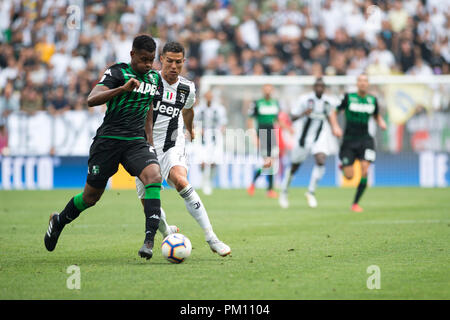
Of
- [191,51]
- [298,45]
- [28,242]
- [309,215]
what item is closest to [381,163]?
[298,45]

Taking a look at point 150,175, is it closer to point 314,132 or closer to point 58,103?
point 314,132

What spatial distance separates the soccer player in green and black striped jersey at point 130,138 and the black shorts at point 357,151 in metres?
7.63

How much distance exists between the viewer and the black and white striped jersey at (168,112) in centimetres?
864

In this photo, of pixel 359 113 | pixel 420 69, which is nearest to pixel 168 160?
pixel 359 113

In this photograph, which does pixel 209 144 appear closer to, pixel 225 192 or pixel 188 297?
pixel 225 192

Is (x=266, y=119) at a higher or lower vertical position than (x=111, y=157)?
higher

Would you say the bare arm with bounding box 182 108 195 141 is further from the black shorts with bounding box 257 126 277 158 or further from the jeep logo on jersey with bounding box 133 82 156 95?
the black shorts with bounding box 257 126 277 158

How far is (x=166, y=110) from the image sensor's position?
28.5 feet

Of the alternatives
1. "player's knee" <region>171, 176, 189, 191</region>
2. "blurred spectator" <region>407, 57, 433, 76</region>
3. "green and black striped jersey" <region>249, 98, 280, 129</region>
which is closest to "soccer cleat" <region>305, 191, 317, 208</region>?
"green and black striped jersey" <region>249, 98, 280, 129</region>

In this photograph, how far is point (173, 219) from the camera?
13.1 metres

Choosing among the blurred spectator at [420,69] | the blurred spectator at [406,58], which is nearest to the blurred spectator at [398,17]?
the blurred spectator at [406,58]

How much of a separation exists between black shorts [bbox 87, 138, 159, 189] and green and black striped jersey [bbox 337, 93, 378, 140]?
796 cm

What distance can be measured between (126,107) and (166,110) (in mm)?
884

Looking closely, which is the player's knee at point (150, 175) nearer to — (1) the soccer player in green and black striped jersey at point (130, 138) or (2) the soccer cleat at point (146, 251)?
(1) the soccer player in green and black striped jersey at point (130, 138)
